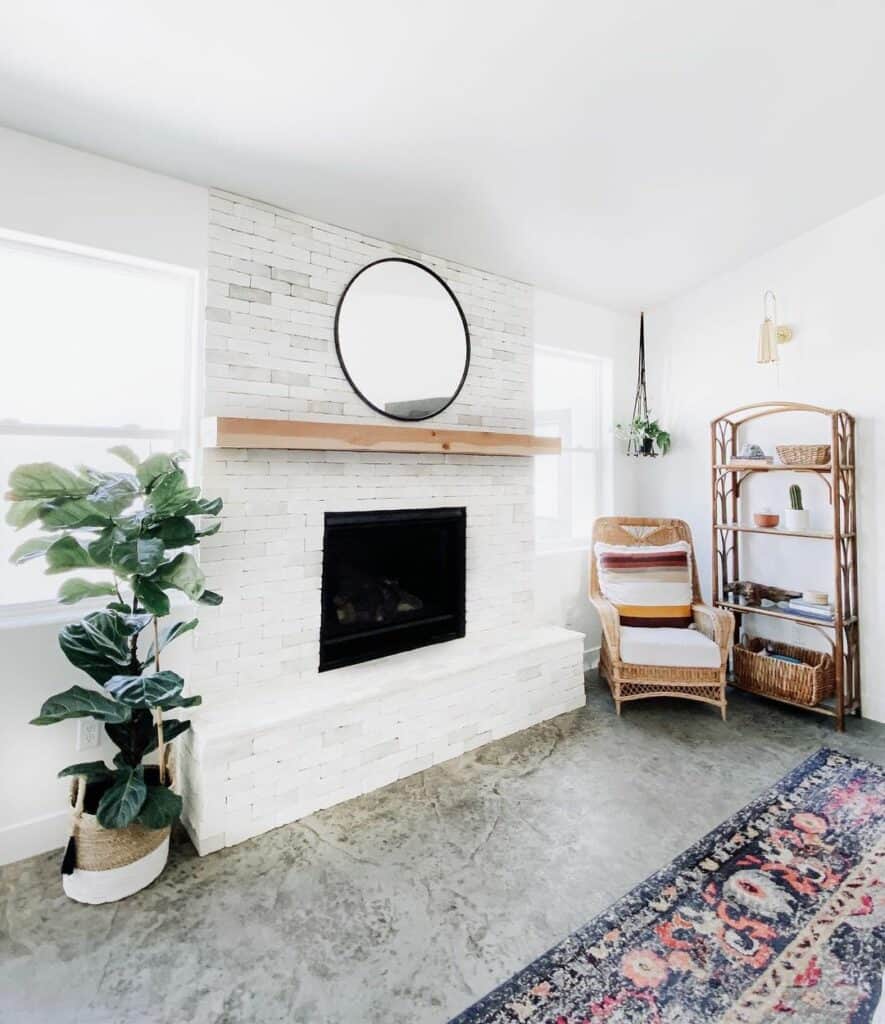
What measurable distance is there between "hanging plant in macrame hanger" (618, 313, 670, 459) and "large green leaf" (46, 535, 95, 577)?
3366mm

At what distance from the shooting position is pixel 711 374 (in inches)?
151

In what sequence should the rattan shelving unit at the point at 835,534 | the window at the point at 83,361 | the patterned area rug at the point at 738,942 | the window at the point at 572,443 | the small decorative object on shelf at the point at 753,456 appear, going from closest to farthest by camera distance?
1. the patterned area rug at the point at 738,942
2. the window at the point at 83,361
3. the rattan shelving unit at the point at 835,534
4. the small decorative object on shelf at the point at 753,456
5. the window at the point at 572,443

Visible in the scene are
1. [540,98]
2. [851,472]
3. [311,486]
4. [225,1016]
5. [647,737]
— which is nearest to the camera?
[225,1016]

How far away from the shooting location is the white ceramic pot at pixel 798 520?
10.6 ft

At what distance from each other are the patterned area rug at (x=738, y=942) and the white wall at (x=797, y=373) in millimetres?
1583

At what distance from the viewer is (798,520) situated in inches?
127

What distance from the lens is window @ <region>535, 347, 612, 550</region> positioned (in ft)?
12.7

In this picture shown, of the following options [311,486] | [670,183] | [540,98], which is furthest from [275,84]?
[670,183]

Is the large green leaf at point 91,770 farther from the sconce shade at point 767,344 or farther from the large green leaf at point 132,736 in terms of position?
the sconce shade at point 767,344

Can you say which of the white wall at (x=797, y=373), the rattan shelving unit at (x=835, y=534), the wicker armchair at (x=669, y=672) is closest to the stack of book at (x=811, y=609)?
the rattan shelving unit at (x=835, y=534)

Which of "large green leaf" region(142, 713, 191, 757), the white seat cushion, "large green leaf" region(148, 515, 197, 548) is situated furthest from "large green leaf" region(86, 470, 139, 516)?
the white seat cushion

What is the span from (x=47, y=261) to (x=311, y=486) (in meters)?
1.33

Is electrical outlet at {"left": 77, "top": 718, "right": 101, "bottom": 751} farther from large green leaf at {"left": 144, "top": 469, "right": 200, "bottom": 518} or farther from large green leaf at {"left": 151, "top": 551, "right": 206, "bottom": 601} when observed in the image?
large green leaf at {"left": 144, "top": 469, "right": 200, "bottom": 518}

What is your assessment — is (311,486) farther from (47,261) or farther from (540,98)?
(540,98)
